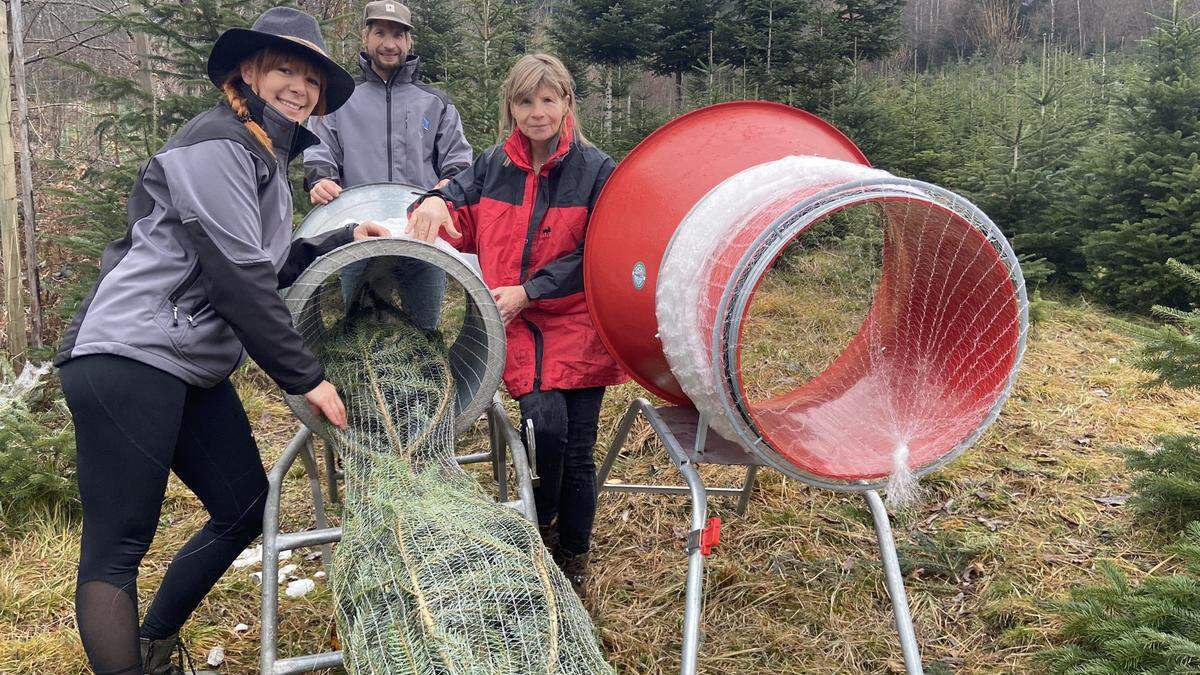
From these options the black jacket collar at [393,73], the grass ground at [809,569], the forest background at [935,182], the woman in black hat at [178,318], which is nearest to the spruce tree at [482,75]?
the forest background at [935,182]

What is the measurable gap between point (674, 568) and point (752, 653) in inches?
20.9

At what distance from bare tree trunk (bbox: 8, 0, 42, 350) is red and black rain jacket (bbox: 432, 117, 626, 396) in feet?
11.5

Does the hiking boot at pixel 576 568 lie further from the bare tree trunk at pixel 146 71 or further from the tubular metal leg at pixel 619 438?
the bare tree trunk at pixel 146 71

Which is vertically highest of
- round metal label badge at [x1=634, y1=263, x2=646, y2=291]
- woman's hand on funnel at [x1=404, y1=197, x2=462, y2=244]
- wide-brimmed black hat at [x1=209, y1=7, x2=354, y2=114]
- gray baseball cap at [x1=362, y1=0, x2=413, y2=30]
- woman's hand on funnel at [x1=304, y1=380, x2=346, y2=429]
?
gray baseball cap at [x1=362, y1=0, x2=413, y2=30]

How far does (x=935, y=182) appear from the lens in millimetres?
7867

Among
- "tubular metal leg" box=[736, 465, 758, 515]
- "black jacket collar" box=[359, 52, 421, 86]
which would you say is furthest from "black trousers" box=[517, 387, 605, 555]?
"black jacket collar" box=[359, 52, 421, 86]

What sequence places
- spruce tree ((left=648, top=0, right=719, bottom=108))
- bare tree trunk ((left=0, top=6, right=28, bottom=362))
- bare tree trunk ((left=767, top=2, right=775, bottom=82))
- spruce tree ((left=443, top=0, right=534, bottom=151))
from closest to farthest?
bare tree trunk ((left=0, top=6, right=28, bottom=362))
spruce tree ((left=443, top=0, right=534, bottom=151))
bare tree trunk ((left=767, top=2, right=775, bottom=82))
spruce tree ((left=648, top=0, right=719, bottom=108))

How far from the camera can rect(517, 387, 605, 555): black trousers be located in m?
2.42

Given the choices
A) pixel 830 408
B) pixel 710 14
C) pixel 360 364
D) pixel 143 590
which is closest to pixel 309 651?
pixel 143 590

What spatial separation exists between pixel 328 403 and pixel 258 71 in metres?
0.83

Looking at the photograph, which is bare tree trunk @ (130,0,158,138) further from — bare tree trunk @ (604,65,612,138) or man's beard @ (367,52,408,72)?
bare tree trunk @ (604,65,612,138)

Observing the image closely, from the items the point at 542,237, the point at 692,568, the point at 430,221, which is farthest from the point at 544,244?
the point at 692,568

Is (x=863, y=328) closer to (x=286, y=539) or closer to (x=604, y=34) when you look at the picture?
(x=286, y=539)

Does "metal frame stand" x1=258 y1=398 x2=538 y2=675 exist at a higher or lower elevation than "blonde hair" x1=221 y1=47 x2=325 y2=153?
lower
